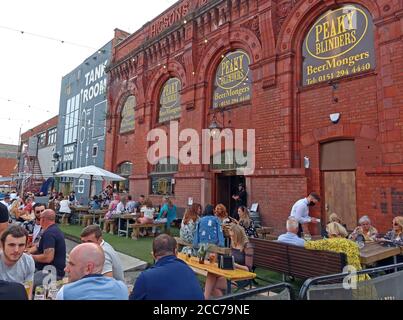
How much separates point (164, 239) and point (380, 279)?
258 centimetres

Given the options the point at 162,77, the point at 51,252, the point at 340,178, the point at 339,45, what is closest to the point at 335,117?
the point at 340,178

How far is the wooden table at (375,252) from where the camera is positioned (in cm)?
507

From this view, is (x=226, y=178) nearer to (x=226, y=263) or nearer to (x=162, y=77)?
(x=162, y=77)

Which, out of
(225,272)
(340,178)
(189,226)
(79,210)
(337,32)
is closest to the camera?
(225,272)

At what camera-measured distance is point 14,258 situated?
3.36 meters

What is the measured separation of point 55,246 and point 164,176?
11193 millimetres

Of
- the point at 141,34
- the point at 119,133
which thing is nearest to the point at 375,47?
the point at 141,34

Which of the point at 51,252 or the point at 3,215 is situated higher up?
the point at 3,215

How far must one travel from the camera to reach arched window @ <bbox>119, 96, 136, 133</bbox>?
1895 cm

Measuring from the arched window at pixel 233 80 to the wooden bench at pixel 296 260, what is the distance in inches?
284

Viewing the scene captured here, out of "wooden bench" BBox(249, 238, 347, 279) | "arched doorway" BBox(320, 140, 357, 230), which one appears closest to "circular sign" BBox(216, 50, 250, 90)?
"arched doorway" BBox(320, 140, 357, 230)

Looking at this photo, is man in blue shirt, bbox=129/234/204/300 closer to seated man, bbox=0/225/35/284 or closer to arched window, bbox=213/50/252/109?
seated man, bbox=0/225/35/284

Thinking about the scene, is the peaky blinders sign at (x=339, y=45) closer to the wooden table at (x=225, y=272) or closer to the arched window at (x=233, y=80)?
the arched window at (x=233, y=80)

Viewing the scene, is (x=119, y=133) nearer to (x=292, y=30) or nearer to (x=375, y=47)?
(x=292, y=30)
